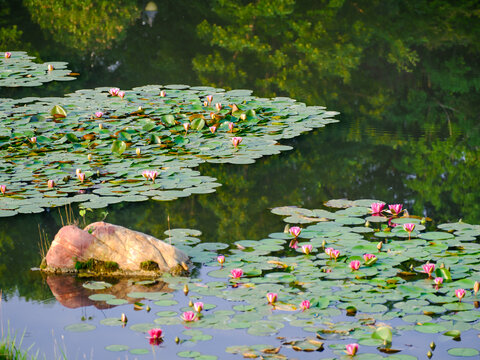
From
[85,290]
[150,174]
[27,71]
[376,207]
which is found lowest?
[85,290]

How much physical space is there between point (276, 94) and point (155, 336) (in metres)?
6.29

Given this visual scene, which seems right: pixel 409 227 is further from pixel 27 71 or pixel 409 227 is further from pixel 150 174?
pixel 27 71

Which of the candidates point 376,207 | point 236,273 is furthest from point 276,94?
point 236,273

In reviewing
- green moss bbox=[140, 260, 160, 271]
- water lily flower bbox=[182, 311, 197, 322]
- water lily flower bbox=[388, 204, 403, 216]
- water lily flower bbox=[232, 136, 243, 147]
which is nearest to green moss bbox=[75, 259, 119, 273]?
green moss bbox=[140, 260, 160, 271]

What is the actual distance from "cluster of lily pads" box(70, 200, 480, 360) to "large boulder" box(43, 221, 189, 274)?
17 cm

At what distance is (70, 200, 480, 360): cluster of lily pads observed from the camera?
12.8 ft

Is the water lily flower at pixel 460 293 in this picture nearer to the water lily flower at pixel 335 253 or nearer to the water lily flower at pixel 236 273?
the water lily flower at pixel 335 253

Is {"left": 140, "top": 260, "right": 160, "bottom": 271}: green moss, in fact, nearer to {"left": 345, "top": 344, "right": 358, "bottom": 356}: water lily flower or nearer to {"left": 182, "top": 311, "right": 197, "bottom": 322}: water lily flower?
{"left": 182, "top": 311, "right": 197, "bottom": 322}: water lily flower

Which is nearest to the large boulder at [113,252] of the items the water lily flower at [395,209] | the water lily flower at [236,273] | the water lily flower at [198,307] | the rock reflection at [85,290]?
the rock reflection at [85,290]

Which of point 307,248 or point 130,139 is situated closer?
point 307,248

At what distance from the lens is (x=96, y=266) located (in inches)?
191

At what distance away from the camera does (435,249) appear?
5.00m

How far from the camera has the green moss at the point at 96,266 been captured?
4.82m

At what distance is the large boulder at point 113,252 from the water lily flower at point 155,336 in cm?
81
